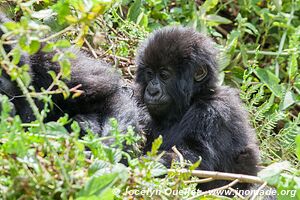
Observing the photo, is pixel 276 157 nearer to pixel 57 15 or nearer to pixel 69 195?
pixel 57 15

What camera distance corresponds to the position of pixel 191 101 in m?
4.95

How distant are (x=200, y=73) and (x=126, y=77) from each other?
93cm

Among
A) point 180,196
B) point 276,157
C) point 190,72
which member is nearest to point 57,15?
point 190,72

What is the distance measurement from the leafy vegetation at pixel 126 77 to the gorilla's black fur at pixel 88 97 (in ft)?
0.46

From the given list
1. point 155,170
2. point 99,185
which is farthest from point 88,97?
point 99,185

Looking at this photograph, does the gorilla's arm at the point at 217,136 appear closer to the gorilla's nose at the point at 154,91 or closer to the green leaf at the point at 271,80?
the gorilla's nose at the point at 154,91

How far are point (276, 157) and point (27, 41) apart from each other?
10.6ft

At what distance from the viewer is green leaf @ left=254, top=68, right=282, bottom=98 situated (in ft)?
17.6

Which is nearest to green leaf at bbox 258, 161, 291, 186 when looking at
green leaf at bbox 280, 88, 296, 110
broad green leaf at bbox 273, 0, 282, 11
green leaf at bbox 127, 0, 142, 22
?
green leaf at bbox 280, 88, 296, 110

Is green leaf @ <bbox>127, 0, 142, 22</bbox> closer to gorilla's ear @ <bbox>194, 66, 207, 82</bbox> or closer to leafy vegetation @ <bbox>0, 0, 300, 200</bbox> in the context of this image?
leafy vegetation @ <bbox>0, 0, 300, 200</bbox>

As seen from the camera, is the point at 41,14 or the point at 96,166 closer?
the point at 96,166

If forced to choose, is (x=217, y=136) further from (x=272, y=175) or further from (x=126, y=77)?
(x=272, y=175)

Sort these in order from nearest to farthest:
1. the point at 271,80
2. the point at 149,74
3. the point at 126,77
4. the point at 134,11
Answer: the point at 149,74 < the point at 271,80 < the point at 126,77 < the point at 134,11

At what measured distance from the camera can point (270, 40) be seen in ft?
23.7
